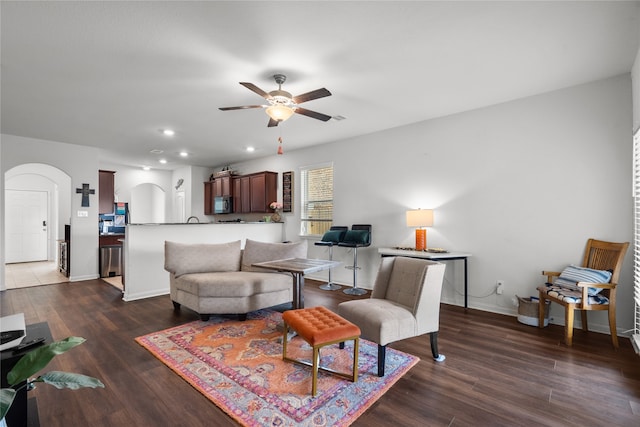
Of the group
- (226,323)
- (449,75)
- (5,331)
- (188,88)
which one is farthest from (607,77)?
(5,331)

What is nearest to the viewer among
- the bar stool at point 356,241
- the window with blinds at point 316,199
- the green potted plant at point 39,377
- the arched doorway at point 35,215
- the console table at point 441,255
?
the green potted plant at point 39,377

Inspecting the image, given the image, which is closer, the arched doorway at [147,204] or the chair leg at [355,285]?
the chair leg at [355,285]

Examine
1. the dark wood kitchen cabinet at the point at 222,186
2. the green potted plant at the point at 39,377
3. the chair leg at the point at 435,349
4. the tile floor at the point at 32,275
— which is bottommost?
the tile floor at the point at 32,275

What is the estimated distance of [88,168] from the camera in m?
6.02

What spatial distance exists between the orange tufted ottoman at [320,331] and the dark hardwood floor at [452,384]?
1.24 ft

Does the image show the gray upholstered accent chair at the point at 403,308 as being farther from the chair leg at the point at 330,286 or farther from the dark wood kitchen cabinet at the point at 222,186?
the dark wood kitchen cabinet at the point at 222,186

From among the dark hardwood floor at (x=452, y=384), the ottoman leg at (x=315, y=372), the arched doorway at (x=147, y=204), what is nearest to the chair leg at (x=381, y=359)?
the dark hardwood floor at (x=452, y=384)

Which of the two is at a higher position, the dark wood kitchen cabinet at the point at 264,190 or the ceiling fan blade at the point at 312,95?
the ceiling fan blade at the point at 312,95

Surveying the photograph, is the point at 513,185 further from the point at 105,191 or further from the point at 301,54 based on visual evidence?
the point at 105,191

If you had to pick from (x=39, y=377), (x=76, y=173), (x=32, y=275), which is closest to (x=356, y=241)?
(x=39, y=377)

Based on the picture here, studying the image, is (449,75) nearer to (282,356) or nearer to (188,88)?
(188,88)

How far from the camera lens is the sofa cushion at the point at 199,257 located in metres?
3.97

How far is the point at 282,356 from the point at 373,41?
2765 mm

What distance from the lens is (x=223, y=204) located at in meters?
7.80
